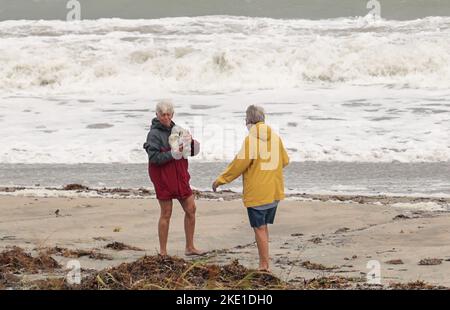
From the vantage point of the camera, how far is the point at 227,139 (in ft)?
50.9

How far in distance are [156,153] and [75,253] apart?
3.75ft

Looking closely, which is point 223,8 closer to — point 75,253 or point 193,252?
point 193,252

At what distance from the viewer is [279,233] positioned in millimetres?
9531

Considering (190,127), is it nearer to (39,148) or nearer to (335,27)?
(39,148)

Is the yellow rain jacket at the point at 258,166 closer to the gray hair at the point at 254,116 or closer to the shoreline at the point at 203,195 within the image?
the gray hair at the point at 254,116

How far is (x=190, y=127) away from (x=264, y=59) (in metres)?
7.45

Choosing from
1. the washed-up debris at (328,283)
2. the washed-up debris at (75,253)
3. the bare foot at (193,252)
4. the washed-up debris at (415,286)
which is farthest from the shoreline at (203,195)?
the washed-up debris at (415,286)

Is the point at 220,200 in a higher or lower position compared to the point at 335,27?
lower

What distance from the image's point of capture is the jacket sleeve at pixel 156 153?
7941mm

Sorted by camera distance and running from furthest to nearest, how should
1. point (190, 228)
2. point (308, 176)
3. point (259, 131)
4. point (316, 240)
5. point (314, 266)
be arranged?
1. point (308, 176)
2. point (316, 240)
3. point (190, 228)
4. point (314, 266)
5. point (259, 131)

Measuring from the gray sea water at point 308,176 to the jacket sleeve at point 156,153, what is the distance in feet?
14.3

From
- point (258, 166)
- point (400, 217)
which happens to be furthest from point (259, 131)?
point (400, 217)

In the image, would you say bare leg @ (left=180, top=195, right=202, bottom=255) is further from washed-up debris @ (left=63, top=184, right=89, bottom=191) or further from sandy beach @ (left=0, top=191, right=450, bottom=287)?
washed-up debris @ (left=63, top=184, right=89, bottom=191)
